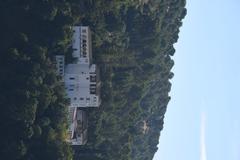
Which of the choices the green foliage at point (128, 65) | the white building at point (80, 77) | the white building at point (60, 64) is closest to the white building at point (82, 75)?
the white building at point (80, 77)

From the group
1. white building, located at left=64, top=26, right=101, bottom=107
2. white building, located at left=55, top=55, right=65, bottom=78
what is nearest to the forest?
white building, located at left=55, top=55, right=65, bottom=78

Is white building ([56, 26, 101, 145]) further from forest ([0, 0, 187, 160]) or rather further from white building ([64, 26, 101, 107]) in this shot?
forest ([0, 0, 187, 160])

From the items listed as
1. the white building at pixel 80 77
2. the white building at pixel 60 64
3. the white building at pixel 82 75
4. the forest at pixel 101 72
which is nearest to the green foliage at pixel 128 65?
the forest at pixel 101 72

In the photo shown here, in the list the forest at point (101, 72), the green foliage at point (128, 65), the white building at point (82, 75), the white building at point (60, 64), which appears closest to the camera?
the forest at point (101, 72)

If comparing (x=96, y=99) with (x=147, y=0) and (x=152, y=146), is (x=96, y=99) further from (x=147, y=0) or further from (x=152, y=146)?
(x=152, y=146)

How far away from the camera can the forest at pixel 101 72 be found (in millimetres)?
76125

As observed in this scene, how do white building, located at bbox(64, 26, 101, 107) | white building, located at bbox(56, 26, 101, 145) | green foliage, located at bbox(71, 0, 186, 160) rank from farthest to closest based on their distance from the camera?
green foliage, located at bbox(71, 0, 186, 160)
white building, located at bbox(64, 26, 101, 107)
white building, located at bbox(56, 26, 101, 145)

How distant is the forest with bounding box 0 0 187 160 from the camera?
76.1 metres

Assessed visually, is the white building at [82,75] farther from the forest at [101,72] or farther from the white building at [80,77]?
the forest at [101,72]

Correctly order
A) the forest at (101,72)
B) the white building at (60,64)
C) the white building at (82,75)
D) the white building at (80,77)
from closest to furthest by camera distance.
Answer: the forest at (101,72) → the white building at (60,64) → the white building at (80,77) → the white building at (82,75)

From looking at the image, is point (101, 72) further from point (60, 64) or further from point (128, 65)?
point (60, 64)

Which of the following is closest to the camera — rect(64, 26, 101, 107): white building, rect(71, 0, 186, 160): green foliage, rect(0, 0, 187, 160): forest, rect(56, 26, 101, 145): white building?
rect(0, 0, 187, 160): forest

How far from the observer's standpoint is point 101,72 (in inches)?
4097

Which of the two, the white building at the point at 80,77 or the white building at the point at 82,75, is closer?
the white building at the point at 80,77
